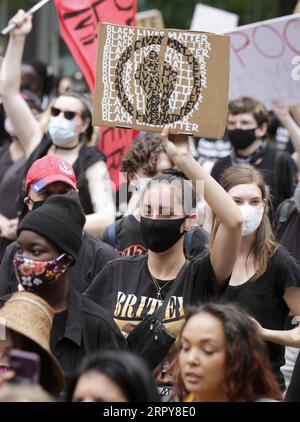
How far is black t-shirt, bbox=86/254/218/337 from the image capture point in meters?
5.17

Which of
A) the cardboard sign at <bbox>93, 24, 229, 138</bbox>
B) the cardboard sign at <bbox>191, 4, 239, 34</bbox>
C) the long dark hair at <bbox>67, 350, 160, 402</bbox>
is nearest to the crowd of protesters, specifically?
the long dark hair at <bbox>67, 350, 160, 402</bbox>

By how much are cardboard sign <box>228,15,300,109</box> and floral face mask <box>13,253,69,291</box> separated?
104 inches

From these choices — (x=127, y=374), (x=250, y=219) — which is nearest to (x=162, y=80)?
(x=250, y=219)

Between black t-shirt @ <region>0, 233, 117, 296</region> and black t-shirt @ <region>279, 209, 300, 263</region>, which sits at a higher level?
black t-shirt @ <region>279, 209, 300, 263</region>

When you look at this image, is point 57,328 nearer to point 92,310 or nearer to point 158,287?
point 92,310

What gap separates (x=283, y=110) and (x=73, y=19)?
171 cm

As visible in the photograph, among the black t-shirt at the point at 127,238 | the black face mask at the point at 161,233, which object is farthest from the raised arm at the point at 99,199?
the black face mask at the point at 161,233

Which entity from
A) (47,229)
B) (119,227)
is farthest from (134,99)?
(119,227)

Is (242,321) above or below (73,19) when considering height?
below

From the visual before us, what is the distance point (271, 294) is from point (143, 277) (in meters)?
0.62

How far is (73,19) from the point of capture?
8.34m

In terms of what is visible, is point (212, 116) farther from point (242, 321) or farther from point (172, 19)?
point (172, 19)

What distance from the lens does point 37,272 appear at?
190 inches

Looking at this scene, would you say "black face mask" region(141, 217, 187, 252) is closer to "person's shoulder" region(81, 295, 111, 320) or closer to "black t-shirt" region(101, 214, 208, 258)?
"person's shoulder" region(81, 295, 111, 320)
